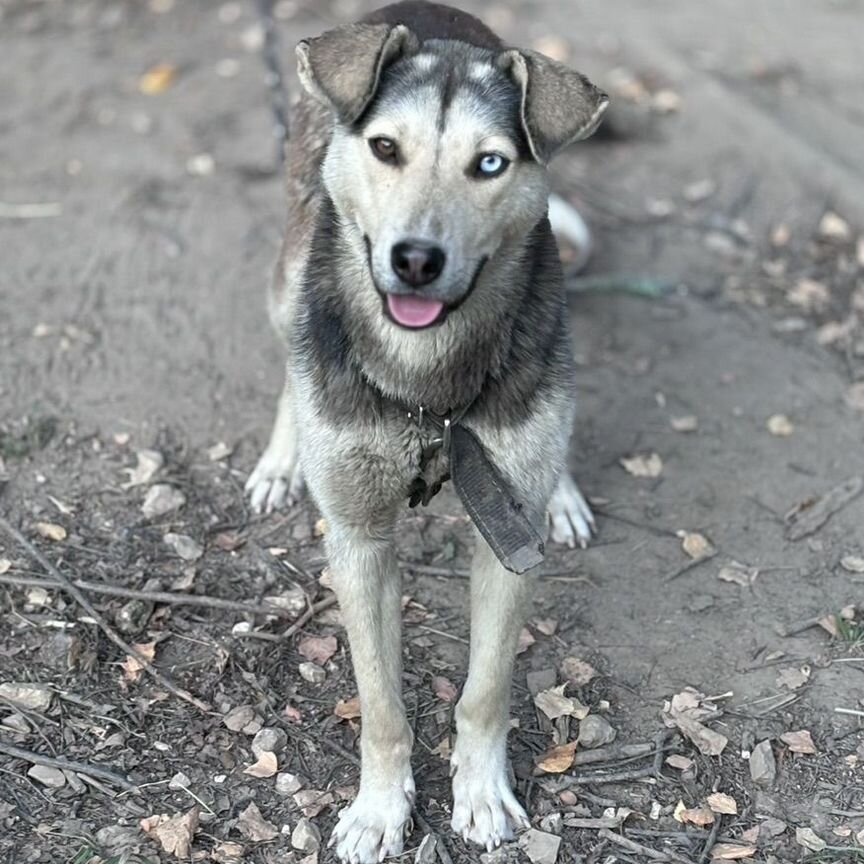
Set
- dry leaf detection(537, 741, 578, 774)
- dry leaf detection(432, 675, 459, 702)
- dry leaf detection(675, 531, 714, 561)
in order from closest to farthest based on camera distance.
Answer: dry leaf detection(537, 741, 578, 774) → dry leaf detection(432, 675, 459, 702) → dry leaf detection(675, 531, 714, 561)

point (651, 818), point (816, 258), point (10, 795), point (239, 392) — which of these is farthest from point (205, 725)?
point (816, 258)

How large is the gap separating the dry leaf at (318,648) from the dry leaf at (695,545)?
1.43 meters

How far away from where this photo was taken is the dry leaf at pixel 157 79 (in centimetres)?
812

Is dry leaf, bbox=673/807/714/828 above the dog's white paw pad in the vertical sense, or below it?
below

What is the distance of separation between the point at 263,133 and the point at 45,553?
3.63 meters

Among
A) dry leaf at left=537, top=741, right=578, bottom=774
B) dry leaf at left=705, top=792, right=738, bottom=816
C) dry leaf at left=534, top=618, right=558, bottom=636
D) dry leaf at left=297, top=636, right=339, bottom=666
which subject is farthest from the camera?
dry leaf at left=534, top=618, right=558, bottom=636

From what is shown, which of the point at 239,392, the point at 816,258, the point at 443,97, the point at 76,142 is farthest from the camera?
the point at 76,142

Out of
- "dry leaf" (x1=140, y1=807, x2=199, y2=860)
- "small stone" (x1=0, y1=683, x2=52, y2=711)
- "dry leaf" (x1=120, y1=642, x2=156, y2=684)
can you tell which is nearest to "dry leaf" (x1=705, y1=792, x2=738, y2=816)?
"dry leaf" (x1=140, y1=807, x2=199, y2=860)

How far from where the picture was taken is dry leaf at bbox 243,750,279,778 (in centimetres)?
404

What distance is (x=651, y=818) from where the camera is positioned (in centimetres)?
396

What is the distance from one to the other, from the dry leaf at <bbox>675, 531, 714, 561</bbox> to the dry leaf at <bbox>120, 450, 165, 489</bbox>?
82.8 inches

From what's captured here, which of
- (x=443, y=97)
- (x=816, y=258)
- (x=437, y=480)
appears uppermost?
(x=443, y=97)

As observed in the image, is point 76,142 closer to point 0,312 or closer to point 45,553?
point 0,312

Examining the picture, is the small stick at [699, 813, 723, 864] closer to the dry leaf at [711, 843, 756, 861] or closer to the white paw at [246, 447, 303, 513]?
the dry leaf at [711, 843, 756, 861]
